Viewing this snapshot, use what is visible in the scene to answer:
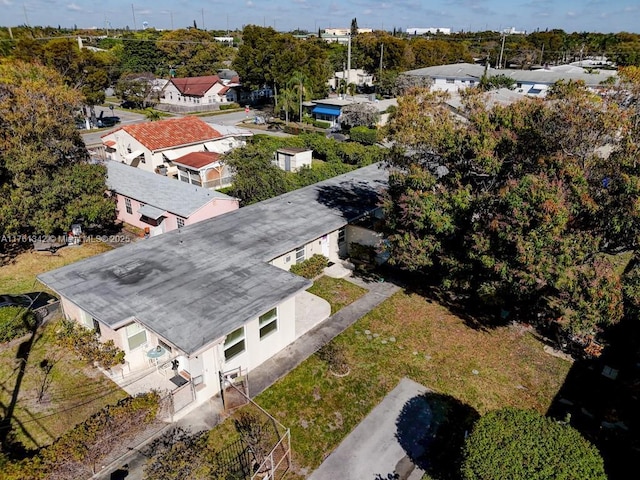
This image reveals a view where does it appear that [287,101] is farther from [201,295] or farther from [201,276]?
[201,295]

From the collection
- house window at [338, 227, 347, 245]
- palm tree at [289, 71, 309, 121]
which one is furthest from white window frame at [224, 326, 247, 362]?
palm tree at [289, 71, 309, 121]

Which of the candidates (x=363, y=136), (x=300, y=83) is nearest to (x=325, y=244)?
(x=363, y=136)

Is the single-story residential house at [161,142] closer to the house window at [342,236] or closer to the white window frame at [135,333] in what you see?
the house window at [342,236]

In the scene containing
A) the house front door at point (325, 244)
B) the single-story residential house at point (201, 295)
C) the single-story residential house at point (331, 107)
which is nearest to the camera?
the single-story residential house at point (201, 295)

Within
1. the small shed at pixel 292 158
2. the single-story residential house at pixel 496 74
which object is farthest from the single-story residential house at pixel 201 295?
the single-story residential house at pixel 496 74

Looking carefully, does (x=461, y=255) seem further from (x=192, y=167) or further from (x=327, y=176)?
(x=192, y=167)

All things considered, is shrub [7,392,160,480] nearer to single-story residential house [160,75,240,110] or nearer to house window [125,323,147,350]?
house window [125,323,147,350]

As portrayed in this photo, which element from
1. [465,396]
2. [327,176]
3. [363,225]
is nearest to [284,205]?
[363,225]
